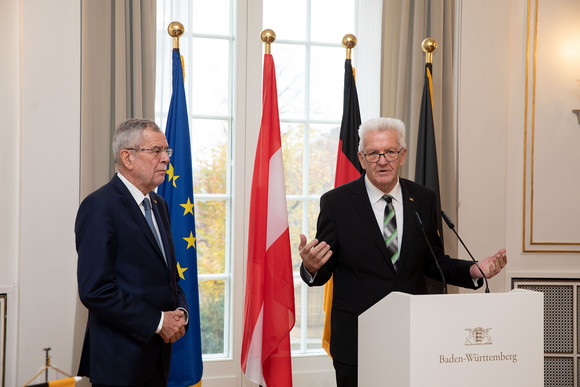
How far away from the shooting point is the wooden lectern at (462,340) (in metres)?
1.54

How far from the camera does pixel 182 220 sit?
301cm

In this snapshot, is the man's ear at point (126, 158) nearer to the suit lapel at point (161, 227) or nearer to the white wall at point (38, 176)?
the suit lapel at point (161, 227)

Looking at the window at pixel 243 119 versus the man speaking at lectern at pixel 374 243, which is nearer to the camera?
the man speaking at lectern at pixel 374 243

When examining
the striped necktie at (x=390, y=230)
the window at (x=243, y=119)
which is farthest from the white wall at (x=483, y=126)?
the striped necktie at (x=390, y=230)

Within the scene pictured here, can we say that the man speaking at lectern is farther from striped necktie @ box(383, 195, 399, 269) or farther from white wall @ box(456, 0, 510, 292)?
white wall @ box(456, 0, 510, 292)

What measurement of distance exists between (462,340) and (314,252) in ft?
2.17

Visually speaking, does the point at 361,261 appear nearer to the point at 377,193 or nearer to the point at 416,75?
the point at 377,193

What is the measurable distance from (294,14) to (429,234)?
1.89 m

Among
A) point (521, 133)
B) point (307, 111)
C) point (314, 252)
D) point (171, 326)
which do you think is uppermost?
point (307, 111)

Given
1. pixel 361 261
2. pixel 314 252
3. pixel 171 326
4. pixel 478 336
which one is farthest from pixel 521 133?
pixel 171 326

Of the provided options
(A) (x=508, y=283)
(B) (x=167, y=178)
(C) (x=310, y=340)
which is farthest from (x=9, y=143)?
(A) (x=508, y=283)

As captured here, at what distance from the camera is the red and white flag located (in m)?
3.00

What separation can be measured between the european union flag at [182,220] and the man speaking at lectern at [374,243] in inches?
36.5

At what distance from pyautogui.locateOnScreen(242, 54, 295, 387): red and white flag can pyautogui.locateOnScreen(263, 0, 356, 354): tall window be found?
17.3 inches
